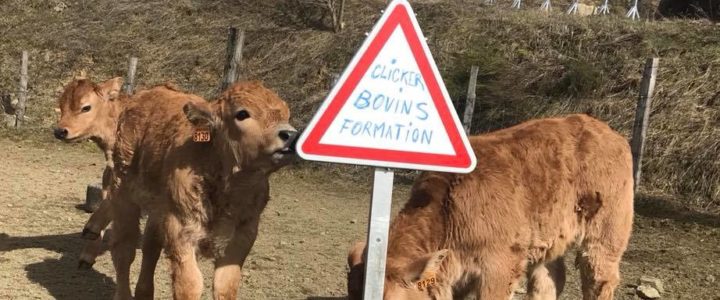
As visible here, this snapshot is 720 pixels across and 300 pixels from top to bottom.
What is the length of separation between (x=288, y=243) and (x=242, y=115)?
13.4 feet

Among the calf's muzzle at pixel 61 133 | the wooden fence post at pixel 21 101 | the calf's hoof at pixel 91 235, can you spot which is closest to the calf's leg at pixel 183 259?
the calf's hoof at pixel 91 235

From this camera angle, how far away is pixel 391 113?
3.38m

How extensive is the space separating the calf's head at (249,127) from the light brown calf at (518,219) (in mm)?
775

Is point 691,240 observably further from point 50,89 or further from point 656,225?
point 50,89

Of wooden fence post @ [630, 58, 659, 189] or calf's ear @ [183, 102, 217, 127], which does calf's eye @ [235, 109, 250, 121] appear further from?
wooden fence post @ [630, 58, 659, 189]

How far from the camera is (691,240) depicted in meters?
9.75

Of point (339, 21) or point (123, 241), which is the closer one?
point (123, 241)

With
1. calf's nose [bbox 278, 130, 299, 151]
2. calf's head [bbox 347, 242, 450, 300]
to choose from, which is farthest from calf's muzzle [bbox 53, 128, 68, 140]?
calf's head [bbox 347, 242, 450, 300]

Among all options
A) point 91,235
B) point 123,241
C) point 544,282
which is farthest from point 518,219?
point 91,235

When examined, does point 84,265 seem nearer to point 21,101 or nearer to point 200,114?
point 200,114

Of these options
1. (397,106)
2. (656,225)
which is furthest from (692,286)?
(397,106)

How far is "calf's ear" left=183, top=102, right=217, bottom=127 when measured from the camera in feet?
17.0

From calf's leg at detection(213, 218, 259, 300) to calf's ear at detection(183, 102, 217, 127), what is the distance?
676 mm

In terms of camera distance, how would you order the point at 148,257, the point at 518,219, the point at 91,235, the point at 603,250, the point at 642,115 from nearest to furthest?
the point at 518,219, the point at 148,257, the point at 603,250, the point at 91,235, the point at 642,115
